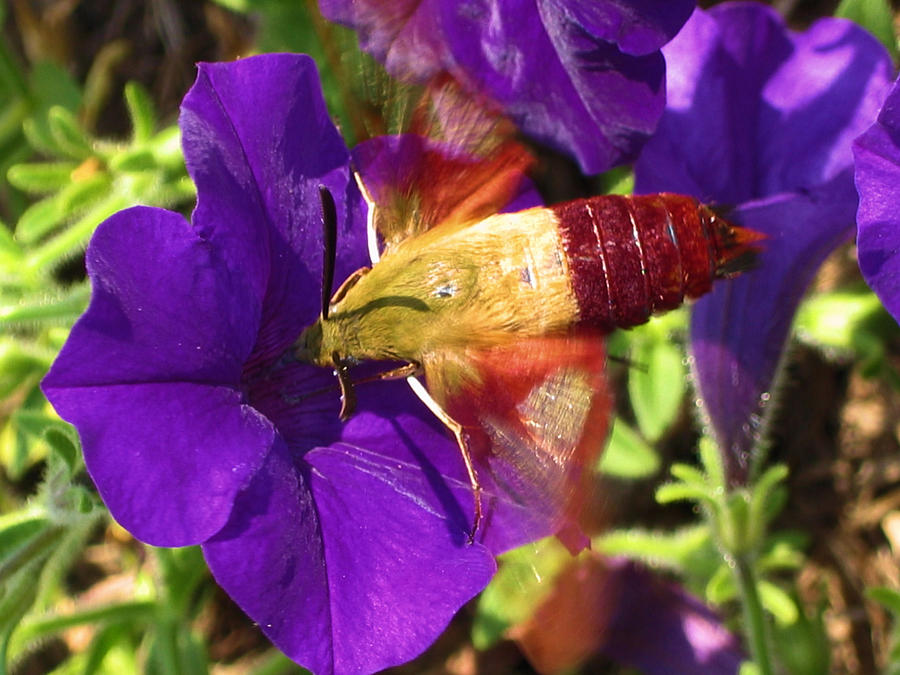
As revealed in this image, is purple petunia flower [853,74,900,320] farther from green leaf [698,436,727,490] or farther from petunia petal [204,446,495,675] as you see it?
petunia petal [204,446,495,675]

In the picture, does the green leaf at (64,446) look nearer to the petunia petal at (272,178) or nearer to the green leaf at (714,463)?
the petunia petal at (272,178)

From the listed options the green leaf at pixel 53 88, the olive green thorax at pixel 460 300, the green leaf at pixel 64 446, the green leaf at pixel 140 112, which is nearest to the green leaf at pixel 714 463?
the olive green thorax at pixel 460 300

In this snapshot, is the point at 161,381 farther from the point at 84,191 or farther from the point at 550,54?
the point at 84,191

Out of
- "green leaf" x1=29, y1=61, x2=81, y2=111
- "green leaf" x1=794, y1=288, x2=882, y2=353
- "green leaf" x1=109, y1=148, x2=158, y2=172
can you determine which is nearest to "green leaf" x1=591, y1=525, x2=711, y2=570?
"green leaf" x1=794, y1=288, x2=882, y2=353

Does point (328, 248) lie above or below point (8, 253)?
above

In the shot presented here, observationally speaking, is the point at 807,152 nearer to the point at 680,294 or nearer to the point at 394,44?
the point at 680,294

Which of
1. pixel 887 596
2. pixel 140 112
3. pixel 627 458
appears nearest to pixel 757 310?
pixel 627 458

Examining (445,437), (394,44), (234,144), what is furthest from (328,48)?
(445,437)
